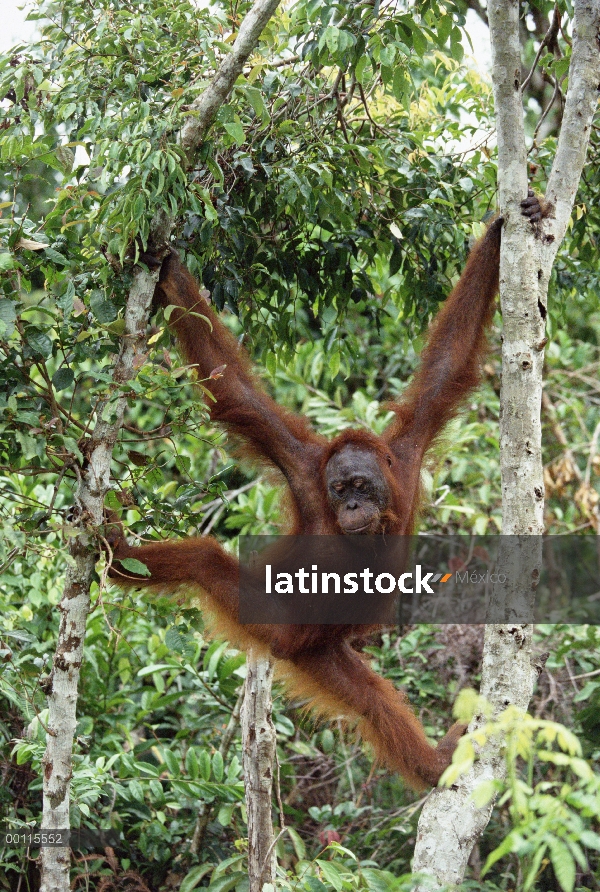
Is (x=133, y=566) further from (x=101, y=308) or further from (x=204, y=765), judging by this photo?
(x=204, y=765)

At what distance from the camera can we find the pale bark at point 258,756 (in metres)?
4.18

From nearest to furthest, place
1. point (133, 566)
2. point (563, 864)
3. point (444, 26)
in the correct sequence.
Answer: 1. point (563, 864)
2. point (133, 566)
3. point (444, 26)

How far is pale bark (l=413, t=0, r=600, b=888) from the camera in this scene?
325 cm

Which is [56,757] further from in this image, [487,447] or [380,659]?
[487,447]

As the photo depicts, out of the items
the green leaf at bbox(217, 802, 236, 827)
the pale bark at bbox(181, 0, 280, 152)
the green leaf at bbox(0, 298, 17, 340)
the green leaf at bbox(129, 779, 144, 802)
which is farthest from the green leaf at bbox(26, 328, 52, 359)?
the green leaf at bbox(217, 802, 236, 827)

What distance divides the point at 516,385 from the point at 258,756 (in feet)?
7.13

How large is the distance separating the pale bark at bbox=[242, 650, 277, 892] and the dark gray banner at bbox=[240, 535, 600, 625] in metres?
0.32

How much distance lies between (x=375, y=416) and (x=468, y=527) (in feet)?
3.50

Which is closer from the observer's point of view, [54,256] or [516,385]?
[54,256]

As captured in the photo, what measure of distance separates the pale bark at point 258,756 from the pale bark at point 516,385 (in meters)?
1.11

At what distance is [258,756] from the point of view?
4.23m

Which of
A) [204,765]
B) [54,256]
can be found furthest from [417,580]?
[54,256]

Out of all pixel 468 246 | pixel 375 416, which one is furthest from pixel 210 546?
pixel 375 416

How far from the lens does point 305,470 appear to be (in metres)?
4.31
